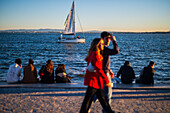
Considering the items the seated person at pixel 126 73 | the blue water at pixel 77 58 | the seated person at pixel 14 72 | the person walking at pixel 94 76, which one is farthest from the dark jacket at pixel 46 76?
the blue water at pixel 77 58

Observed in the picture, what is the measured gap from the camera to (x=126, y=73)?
6961 mm

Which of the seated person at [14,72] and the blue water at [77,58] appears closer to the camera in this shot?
the seated person at [14,72]

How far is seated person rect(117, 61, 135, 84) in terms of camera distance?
688 centimetres

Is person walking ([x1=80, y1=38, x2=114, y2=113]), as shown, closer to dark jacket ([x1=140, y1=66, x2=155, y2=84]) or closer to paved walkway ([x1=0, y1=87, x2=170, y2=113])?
paved walkway ([x1=0, y1=87, x2=170, y2=113])

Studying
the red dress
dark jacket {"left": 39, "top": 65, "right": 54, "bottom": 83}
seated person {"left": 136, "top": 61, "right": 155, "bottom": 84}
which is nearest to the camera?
the red dress

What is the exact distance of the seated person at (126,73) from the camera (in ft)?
22.6

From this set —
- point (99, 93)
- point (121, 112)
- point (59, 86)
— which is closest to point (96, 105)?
point (121, 112)

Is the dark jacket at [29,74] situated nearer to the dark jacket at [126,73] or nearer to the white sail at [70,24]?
the dark jacket at [126,73]

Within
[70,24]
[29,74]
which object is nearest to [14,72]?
[29,74]

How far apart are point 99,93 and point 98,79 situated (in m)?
0.30

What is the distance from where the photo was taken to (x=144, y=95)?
590cm

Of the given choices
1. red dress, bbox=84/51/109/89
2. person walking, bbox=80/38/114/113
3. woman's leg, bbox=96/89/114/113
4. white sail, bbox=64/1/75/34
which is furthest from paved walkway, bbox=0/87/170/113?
white sail, bbox=64/1/75/34

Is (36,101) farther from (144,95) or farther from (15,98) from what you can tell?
(144,95)

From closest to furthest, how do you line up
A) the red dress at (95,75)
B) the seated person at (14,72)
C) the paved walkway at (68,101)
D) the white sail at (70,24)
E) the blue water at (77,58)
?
1. the red dress at (95,75)
2. the paved walkway at (68,101)
3. the seated person at (14,72)
4. the blue water at (77,58)
5. the white sail at (70,24)
